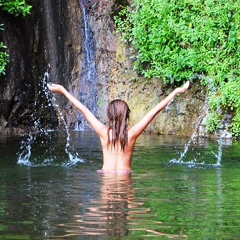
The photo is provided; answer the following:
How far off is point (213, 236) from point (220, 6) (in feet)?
47.9

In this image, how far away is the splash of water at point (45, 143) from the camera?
12.5 meters

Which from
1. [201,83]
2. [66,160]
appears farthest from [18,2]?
[66,160]

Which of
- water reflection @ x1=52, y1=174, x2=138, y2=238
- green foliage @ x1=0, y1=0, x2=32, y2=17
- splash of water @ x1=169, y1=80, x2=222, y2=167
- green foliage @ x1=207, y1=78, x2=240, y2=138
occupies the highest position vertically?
green foliage @ x1=0, y1=0, x2=32, y2=17

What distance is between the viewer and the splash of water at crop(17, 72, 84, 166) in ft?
41.1

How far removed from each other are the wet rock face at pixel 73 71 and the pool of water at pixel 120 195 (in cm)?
582

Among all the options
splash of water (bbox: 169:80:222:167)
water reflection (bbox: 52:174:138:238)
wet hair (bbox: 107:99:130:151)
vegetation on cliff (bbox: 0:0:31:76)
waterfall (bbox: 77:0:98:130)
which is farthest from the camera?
waterfall (bbox: 77:0:98:130)

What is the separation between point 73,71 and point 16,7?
3.37 metres

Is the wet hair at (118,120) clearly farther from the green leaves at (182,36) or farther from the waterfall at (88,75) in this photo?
the waterfall at (88,75)

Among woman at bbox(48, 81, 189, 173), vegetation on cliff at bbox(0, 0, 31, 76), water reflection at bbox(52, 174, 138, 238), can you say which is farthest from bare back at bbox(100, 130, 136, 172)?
vegetation on cliff at bbox(0, 0, 31, 76)

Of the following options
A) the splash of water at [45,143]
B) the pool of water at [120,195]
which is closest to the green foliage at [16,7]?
the splash of water at [45,143]

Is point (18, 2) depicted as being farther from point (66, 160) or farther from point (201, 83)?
point (66, 160)

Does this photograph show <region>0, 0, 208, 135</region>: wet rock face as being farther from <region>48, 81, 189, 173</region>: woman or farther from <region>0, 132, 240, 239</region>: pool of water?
<region>48, 81, 189, 173</region>: woman

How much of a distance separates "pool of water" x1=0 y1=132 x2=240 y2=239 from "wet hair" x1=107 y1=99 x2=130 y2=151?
505mm

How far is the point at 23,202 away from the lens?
788 cm
